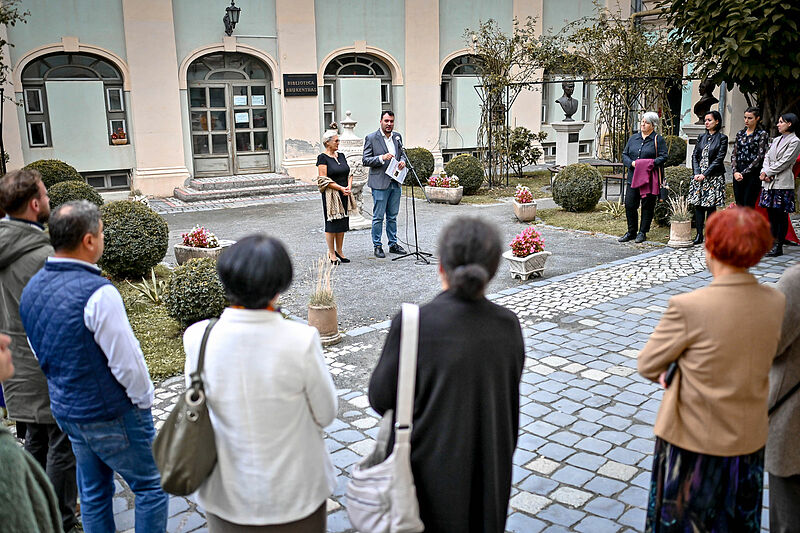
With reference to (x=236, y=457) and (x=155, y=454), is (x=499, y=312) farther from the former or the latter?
(x=155, y=454)

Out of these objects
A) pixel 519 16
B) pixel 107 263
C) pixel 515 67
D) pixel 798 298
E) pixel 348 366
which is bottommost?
pixel 348 366

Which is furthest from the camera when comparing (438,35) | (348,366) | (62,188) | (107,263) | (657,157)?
(438,35)

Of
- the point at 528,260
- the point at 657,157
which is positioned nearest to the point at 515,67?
the point at 657,157

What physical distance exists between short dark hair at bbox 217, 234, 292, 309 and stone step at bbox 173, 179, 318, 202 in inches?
555

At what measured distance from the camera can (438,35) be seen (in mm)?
19953

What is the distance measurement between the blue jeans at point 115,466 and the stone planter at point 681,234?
27.7ft

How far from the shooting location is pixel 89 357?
2.96 metres

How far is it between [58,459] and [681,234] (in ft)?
28.4

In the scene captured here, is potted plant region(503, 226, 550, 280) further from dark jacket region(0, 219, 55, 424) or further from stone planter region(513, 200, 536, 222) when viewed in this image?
dark jacket region(0, 219, 55, 424)

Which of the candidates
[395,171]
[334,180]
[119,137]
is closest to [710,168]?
[395,171]

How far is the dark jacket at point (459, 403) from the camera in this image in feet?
7.83

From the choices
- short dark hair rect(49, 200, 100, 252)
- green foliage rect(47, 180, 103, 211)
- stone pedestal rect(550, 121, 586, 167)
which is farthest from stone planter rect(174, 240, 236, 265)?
stone pedestal rect(550, 121, 586, 167)

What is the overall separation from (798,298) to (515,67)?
19584 mm

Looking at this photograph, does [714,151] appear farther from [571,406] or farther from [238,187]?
[238,187]
